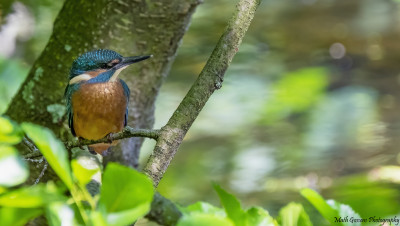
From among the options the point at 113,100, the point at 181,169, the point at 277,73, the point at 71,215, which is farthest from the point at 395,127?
the point at 71,215

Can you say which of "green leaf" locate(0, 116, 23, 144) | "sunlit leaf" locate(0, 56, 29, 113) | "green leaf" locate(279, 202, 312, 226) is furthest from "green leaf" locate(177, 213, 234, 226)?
"sunlit leaf" locate(0, 56, 29, 113)

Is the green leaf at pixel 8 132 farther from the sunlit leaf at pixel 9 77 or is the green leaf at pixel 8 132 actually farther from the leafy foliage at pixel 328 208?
the sunlit leaf at pixel 9 77

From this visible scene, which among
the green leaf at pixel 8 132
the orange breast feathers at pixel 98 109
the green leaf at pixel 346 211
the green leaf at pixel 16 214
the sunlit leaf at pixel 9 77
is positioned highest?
the sunlit leaf at pixel 9 77

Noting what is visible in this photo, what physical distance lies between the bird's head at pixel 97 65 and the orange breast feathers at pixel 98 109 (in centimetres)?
3

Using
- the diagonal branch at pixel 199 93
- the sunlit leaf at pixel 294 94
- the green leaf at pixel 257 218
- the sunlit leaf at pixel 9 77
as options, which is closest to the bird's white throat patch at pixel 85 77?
the diagonal branch at pixel 199 93

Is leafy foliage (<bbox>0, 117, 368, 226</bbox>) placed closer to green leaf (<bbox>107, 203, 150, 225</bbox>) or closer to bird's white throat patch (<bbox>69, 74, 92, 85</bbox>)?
green leaf (<bbox>107, 203, 150, 225</bbox>)

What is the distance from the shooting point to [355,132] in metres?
4.84

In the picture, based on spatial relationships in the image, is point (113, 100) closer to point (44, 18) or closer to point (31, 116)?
point (31, 116)

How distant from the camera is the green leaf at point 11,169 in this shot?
805 mm

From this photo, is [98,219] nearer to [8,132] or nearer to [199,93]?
[8,132]

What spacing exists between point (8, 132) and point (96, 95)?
1493mm

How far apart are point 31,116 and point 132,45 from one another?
18.9 inches

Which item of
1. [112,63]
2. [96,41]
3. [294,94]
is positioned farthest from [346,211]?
[294,94]

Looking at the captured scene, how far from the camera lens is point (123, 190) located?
0.84 metres
